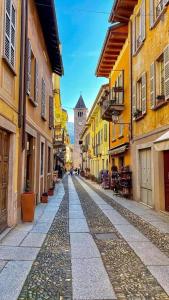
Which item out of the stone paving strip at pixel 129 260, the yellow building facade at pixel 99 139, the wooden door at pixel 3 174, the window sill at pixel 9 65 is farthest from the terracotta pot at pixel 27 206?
the yellow building facade at pixel 99 139

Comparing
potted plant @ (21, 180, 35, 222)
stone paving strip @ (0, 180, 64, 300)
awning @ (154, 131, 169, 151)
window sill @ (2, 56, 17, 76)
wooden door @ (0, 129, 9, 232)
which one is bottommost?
stone paving strip @ (0, 180, 64, 300)

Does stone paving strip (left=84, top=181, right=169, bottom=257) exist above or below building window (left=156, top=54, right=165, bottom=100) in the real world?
below

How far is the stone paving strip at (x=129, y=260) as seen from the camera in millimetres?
3854

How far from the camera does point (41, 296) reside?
3.62m

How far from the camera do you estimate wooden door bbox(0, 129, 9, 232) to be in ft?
22.1

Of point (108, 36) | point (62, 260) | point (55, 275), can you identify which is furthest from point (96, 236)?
point (108, 36)

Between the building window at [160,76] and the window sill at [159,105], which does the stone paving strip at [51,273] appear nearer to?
the window sill at [159,105]

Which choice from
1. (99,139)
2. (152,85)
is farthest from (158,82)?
(99,139)

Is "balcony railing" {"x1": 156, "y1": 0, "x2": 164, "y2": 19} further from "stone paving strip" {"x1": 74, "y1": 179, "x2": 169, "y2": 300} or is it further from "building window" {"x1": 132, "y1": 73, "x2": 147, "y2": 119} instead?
"stone paving strip" {"x1": 74, "y1": 179, "x2": 169, "y2": 300}

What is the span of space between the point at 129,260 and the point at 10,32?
5416 millimetres

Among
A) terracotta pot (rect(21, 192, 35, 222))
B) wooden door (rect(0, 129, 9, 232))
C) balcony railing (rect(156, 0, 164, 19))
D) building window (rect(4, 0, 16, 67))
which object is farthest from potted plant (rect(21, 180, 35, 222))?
balcony railing (rect(156, 0, 164, 19))

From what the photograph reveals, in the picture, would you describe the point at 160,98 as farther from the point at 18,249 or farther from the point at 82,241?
the point at 18,249

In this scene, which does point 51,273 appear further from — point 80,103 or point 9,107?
point 80,103

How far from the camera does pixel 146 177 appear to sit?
12133mm
